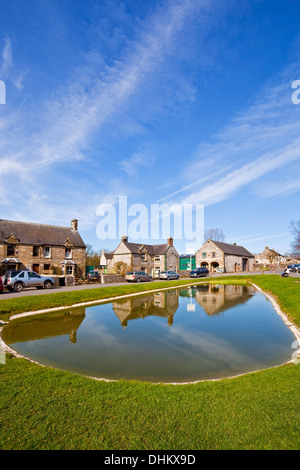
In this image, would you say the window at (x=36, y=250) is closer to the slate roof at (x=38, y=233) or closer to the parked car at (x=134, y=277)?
the slate roof at (x=38, y=233)

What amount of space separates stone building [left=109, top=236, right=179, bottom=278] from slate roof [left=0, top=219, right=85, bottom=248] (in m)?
10.5

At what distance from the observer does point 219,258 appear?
56.3 m

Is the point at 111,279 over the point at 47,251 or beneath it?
beneath

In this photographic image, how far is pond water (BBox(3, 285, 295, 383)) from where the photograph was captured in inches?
292

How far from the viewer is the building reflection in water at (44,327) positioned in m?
10.7

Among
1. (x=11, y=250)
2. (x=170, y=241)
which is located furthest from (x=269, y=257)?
(x=11, y=250)

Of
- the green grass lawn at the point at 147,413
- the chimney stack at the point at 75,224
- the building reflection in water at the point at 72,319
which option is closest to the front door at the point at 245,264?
the chimney stack at the point at 75,224

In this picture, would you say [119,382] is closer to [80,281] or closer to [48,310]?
[48,310]

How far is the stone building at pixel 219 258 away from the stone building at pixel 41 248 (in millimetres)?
29009

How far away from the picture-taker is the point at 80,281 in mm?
32438

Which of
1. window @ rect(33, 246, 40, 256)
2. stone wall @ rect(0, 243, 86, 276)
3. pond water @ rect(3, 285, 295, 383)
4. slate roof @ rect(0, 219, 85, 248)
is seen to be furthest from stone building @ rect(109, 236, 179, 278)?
pond water @ rect(3, 285, 295, 383)

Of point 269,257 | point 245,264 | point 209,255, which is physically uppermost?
point 209,255

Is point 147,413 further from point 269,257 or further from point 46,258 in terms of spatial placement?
point 269,257

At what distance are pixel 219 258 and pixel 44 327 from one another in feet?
159
